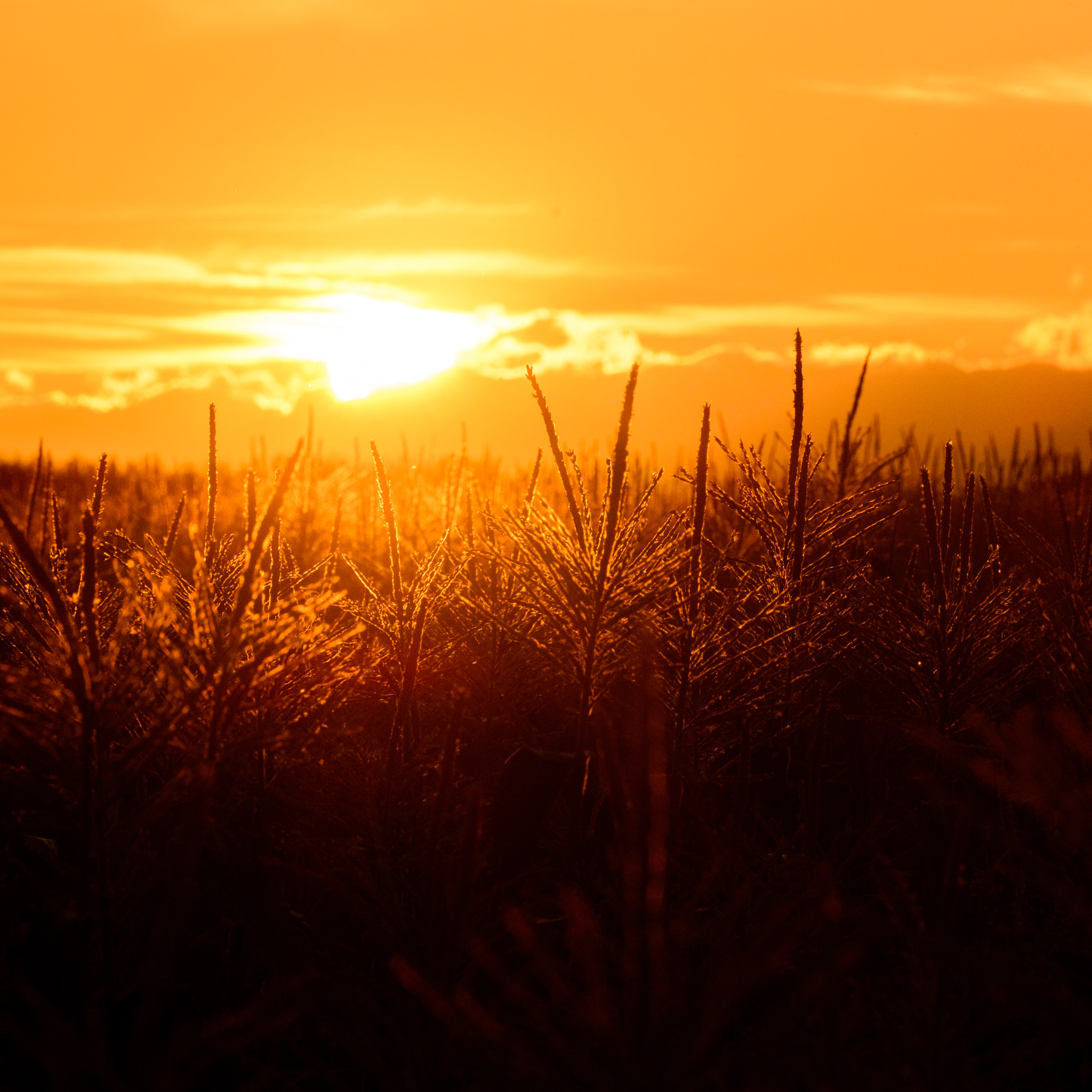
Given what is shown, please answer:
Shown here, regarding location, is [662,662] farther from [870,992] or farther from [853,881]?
[870,992]

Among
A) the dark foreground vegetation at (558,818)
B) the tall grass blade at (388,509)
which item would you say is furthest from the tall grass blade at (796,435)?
the tall grass blade at (388,509)

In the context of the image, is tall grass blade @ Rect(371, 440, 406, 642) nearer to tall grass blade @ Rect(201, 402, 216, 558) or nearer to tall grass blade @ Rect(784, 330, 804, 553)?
tall grass blade @ Rect(201, 402, 216, 558)

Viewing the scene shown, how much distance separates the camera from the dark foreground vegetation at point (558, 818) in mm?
1241

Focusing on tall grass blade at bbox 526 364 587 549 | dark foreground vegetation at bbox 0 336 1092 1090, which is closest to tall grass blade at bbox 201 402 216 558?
dark foreground vegetation at bbox 0 336 1092 1090

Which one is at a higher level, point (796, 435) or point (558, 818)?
point (796, 435)

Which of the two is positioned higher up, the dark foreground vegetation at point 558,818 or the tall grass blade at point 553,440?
the tall grass blade at point 553,440

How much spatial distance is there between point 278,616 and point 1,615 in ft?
1.90

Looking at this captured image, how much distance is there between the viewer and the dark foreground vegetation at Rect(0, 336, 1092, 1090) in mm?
1241

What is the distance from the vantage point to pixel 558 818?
7.78 feet

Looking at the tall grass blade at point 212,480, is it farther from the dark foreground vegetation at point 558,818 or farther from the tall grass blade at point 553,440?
the tall grass blade at point 553,440

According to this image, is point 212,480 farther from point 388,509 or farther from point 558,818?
point 558,818

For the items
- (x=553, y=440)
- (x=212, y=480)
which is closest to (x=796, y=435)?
(x=553, y=440)

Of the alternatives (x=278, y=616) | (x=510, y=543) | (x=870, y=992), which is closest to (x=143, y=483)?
(x=510, y=543)

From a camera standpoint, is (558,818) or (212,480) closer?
(212,480)
